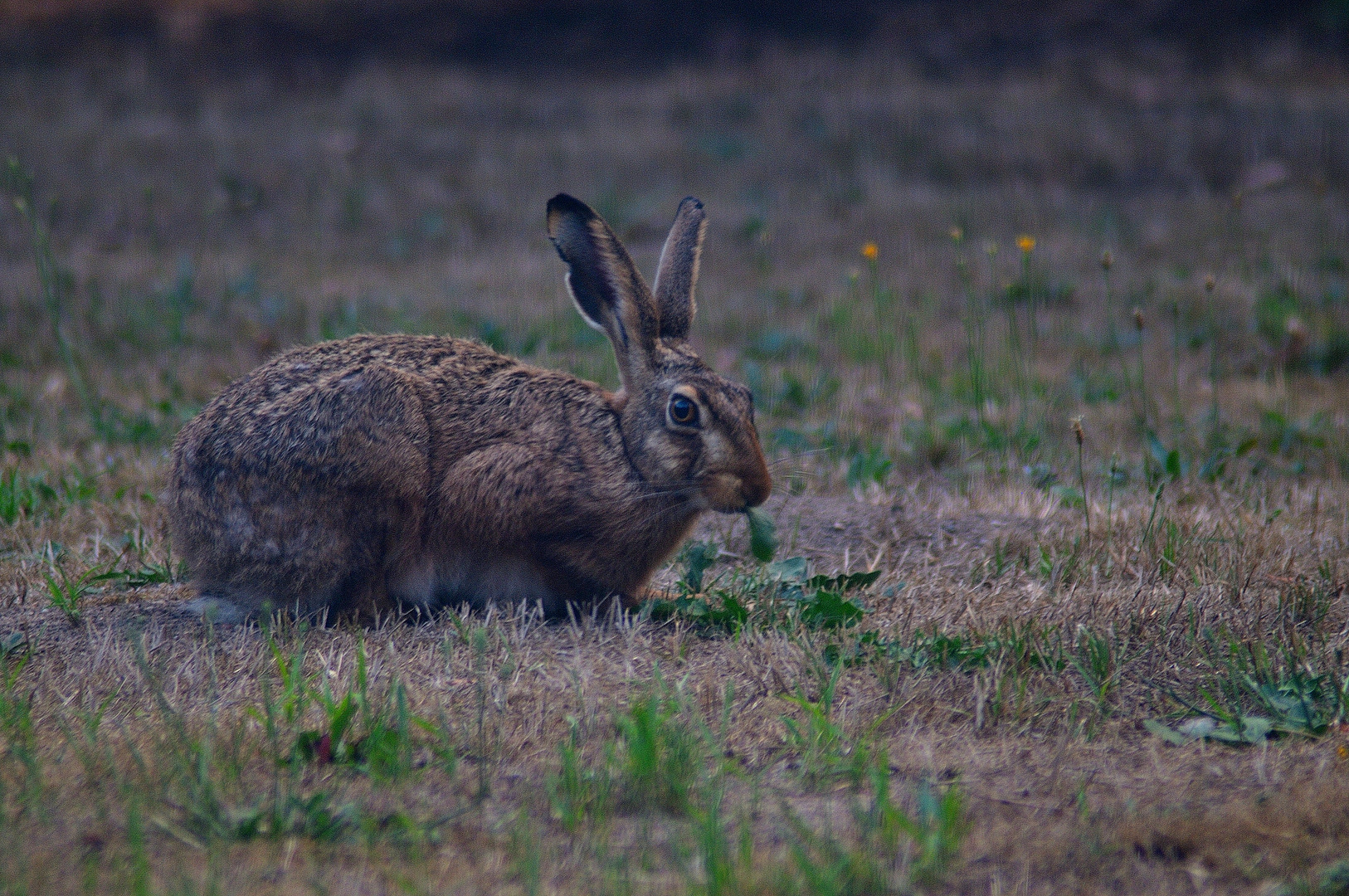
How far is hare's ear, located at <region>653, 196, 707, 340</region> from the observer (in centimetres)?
384

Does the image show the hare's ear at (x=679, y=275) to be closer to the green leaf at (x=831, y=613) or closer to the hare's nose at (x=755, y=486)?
the hare's nose at (x=755, y=486)

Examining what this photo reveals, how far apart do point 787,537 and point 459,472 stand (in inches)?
52.9

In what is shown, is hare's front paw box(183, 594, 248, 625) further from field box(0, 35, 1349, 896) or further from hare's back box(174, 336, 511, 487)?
hare's back box(174, 336, 511, 487)

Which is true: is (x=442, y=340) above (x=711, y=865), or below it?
above

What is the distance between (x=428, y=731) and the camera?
2627 millimetres

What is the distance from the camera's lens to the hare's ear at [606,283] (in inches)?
141

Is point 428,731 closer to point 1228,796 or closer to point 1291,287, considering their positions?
point 1228,796

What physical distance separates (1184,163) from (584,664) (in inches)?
352

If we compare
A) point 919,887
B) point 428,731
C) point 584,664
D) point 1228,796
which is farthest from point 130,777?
point 1228,796


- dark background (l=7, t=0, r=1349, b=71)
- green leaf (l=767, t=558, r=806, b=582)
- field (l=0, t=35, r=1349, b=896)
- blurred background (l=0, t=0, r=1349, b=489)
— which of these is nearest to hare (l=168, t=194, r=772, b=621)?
field (l=0, t=35, r=1349, b=896)

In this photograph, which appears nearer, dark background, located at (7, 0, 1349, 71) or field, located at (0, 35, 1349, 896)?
field, located at (0, 35, 1349, 896)

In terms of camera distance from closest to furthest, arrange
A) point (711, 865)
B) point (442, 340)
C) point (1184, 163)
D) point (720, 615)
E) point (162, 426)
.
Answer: point (711, 865) < point (720, 615) < point (442, 340) < point (162, 426) < point (1184, 163)

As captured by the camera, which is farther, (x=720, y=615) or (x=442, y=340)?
(x=442, y=340)

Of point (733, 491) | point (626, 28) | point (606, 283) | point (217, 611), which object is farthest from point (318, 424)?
point (626, 28)
